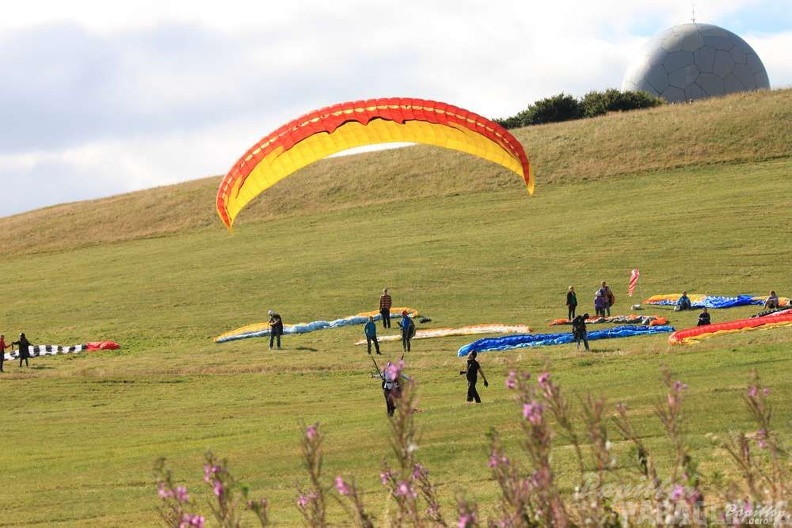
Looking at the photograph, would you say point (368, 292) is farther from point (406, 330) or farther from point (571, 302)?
point (406, 330)

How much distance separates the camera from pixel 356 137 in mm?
28406

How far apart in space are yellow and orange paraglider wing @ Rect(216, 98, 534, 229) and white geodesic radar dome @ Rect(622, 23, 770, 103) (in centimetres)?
7036

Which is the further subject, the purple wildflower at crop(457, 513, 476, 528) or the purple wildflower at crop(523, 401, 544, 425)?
the purple wildflower at crop(523, 401, 544, 425)

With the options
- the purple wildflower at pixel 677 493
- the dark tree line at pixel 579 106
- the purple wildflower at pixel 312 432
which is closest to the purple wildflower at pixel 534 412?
the purple wildflower at pixel 677 493

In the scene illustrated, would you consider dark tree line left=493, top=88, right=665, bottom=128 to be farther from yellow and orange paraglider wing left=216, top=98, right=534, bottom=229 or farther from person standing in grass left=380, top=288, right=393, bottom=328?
yellow and orange paraglider wing left=216, top=98, right=534, bottom=229

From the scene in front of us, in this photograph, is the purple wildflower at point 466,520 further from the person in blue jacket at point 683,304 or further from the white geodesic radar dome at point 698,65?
the white geodesic radar dome at point 698,65

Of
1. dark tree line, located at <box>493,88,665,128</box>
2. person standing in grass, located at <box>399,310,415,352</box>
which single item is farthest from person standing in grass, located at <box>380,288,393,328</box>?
dark tree line, located at <box>493,88,665,128</box>

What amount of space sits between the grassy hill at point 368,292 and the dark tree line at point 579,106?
40.7 feet

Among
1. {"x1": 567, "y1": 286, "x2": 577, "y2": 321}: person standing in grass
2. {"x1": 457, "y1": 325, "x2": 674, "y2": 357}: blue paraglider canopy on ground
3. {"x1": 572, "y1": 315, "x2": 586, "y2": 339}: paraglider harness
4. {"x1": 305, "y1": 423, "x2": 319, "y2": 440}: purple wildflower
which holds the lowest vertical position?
{"x1": 305, "y1": 423, "x2": 319, "y2": 440}: purple wildflower

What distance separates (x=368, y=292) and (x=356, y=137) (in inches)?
834

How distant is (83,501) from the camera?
18.8 meters

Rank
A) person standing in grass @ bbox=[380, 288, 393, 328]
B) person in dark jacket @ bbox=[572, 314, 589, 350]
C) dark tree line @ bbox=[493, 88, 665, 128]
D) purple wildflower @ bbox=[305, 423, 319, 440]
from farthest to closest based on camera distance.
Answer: dark tree line @ bbox=[493, 88, 665, 128], person standing in grass @ bbox=[380, 288, 393, 328], person in dark jacket @ bbox=[572, 314, 589, 350], purple wildflower @ bbox=[305, 423, 319, 440]

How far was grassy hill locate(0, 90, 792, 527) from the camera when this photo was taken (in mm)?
20656

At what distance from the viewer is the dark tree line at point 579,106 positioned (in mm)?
92500
